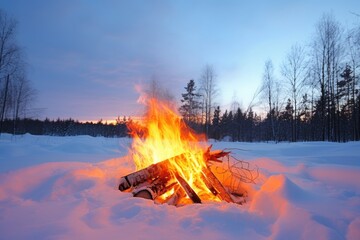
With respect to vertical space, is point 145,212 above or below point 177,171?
below

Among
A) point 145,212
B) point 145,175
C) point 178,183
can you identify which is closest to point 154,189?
point 145,175

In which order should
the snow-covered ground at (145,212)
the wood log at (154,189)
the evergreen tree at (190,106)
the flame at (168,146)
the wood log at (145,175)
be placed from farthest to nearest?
the evergreen tree at (190,106)
the flame at (168,146)
the wood log at (145,175)
the wood log at (154,189)
the snow-covered ground at (145,212)

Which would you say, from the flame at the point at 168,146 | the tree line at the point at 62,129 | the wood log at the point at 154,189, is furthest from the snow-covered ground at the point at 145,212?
the tree line at the point at 62,129

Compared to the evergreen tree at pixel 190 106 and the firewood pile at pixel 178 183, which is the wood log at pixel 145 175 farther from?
the evergreen tree at pixel 190 106

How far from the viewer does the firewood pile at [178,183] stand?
13.9 ft

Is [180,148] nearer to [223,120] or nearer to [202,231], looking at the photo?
[202,231]

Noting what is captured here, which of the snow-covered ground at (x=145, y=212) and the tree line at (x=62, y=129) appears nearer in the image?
the snow-covered ground at (x=145, y=212)

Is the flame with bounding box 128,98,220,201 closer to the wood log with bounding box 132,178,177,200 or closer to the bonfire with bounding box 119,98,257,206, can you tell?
the bonfire with bounding box 119,98,257,206

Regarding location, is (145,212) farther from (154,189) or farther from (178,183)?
(178,183)

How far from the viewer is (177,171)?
4773 mm

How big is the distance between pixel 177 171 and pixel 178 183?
0.72 feet

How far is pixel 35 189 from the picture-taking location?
4000 millimetres

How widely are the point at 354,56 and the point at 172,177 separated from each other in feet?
94.0

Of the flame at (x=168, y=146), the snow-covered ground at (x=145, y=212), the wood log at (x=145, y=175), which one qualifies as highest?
the flame at (x=168, y=146)
